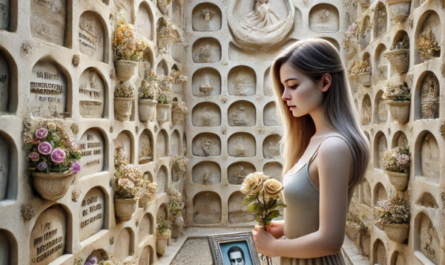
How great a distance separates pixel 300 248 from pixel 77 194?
8.58 feet

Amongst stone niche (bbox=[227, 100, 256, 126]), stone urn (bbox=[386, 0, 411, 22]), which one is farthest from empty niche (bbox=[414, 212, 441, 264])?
stone niche (bbox=[227, 100, 256, 126])

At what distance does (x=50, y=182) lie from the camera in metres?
2.79

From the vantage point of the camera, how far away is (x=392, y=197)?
502 centimetres

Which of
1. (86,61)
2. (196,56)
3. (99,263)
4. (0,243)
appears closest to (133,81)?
(86,61)

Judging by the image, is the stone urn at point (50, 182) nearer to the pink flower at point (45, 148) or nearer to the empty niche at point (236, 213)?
the pink flower at point (45, 148)

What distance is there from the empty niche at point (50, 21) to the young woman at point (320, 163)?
220 centimetres

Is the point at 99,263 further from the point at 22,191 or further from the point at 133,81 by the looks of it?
the point at 133,81

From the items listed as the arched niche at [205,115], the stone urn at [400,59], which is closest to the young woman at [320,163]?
the stone urn at [400,59]

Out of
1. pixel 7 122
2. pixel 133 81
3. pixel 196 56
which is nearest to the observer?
pixel 7 122

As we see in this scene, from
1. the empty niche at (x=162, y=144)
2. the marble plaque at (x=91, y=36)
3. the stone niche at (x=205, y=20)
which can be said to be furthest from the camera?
the stone niche at (x=205, y=20)

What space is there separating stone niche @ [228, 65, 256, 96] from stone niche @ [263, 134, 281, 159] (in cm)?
104

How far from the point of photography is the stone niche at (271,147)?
8.20 metres

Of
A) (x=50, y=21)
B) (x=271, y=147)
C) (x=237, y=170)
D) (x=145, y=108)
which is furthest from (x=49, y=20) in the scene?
(x=271, y=147)

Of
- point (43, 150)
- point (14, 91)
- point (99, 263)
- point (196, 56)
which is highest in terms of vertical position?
point (196, 56)
